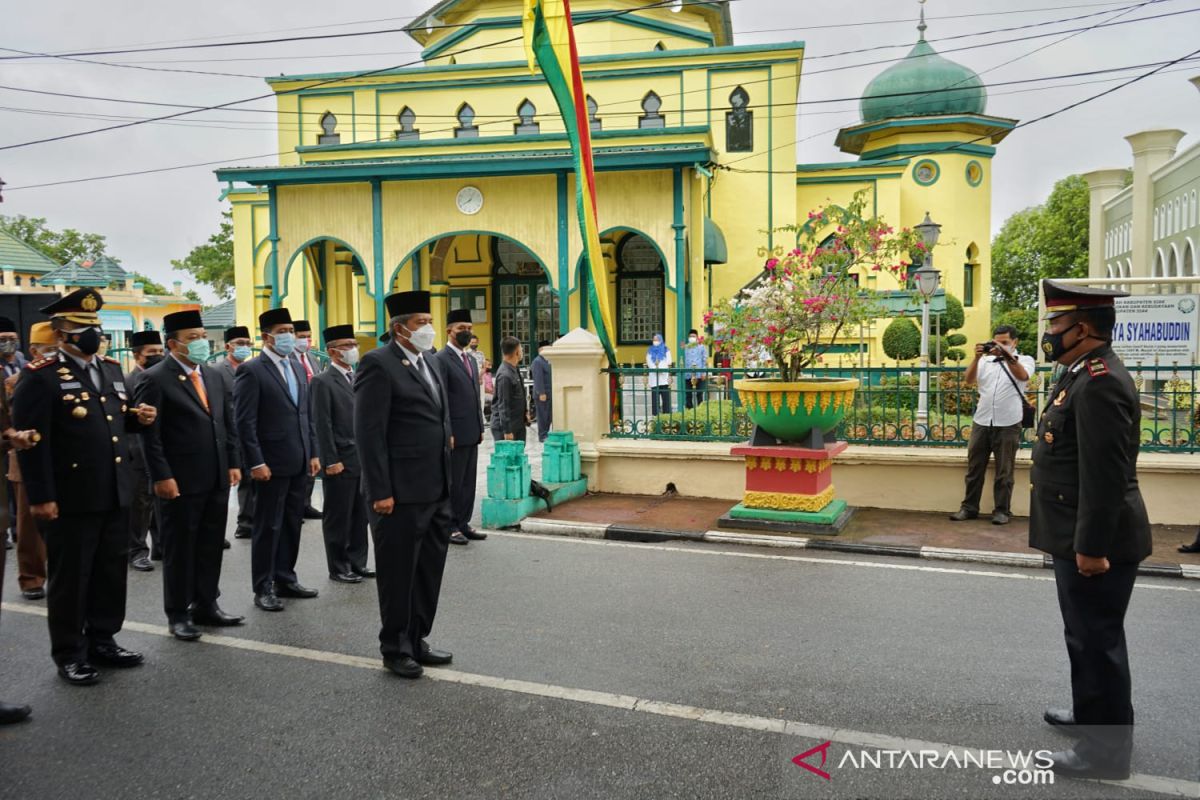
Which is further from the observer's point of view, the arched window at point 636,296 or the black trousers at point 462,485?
the arched window at point 636,296

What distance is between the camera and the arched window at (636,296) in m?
22.9

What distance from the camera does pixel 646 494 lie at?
10102 millimetres

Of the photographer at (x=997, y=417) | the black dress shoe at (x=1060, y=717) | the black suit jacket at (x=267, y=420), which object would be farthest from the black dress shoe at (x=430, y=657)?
the photographer at (x=997, y=417)

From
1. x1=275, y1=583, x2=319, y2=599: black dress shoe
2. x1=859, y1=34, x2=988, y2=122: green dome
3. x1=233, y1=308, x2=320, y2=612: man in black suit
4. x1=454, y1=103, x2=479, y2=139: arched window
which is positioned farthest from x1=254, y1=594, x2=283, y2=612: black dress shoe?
x1=859, y1=34, x2=988, y2=122: green dome

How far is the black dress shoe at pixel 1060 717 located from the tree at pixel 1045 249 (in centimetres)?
4501

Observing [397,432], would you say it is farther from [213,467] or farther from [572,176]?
[572,176]

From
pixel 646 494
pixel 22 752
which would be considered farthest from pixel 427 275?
pixel 22 752

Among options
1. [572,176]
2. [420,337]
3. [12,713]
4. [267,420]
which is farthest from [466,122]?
[12,713]

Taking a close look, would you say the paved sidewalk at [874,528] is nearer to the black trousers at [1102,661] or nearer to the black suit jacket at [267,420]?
the black suit jacket at [267,420]

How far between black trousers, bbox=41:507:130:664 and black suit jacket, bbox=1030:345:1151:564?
4780mm

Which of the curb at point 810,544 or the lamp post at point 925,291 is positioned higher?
the lamp post at point 925,291

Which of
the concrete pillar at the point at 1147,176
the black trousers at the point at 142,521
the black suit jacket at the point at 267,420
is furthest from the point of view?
the concrete pillar at the point at 1147,176

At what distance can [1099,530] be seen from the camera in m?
3.60

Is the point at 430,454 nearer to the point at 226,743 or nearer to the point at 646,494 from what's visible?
the point at 226,743
